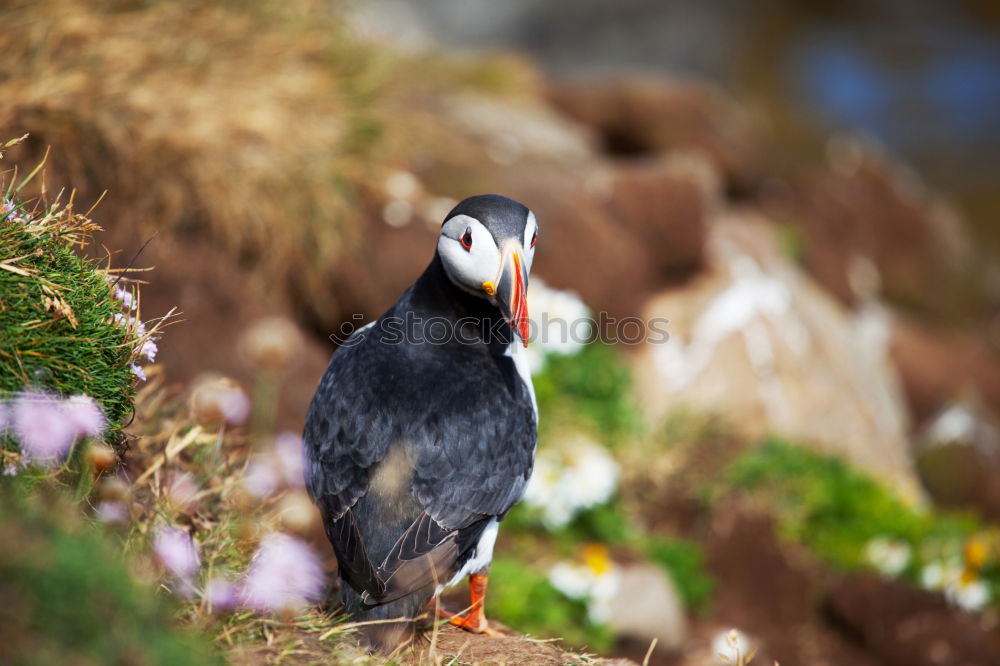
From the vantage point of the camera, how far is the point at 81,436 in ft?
7.81

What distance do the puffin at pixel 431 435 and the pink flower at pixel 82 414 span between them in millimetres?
856

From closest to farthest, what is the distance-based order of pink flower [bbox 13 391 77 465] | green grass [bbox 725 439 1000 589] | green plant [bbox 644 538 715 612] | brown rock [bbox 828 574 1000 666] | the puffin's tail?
1. pink flower [bbox 13 391 77 465]
2. the puffin's tail
3. brown rock [bbox 828 574 1000 666]
4. green plant [bbox 644 538 715 612]
5. green grass [bbox 725 439 1000 589]

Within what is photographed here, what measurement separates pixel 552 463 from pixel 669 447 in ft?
4.59

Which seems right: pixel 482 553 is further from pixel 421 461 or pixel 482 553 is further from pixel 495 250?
pixel 495 250

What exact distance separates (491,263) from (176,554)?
1259mm

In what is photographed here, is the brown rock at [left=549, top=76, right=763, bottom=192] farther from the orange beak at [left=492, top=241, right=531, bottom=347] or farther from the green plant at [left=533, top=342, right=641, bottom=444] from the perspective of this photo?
the orange beak at [left=492, top=241, right=531, bottom=347]

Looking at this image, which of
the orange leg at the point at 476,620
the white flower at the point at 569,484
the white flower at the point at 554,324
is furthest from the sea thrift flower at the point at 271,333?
the white flower at the point at 569,484

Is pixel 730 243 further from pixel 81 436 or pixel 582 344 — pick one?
pixel 81 436

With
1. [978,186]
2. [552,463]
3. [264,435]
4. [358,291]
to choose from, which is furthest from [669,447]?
[978,186]

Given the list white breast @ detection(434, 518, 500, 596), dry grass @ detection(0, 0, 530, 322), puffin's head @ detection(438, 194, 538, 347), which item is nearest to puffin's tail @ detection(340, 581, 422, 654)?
white breast @ detection(434, 518, 500, 596)

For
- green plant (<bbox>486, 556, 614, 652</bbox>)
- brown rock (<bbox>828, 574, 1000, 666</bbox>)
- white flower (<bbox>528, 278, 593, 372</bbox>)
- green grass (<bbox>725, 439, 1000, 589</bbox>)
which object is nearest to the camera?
green plant (<bbox>486, 556, 614, 652</bbox>)

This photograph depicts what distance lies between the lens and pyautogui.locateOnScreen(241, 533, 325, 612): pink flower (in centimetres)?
253

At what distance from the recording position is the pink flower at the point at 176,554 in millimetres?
2482

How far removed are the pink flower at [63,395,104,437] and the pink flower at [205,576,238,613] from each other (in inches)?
19.8
